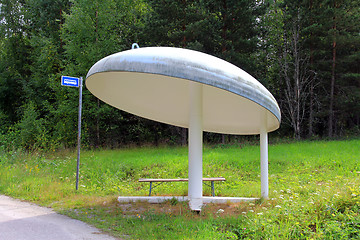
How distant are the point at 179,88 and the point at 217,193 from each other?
2808mm

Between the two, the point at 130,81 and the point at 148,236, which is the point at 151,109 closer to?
the point at 130,81

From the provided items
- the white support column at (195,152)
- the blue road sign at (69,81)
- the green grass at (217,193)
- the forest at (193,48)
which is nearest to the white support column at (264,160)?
the green grass at (217,193)

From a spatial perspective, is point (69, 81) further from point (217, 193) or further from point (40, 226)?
point (217, 193)

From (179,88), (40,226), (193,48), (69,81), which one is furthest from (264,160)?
(193,48)

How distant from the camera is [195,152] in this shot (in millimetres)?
5645

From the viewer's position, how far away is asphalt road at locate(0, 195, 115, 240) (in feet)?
14.5

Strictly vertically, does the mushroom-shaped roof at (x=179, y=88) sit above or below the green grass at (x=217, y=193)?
above

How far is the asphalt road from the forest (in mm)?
11485

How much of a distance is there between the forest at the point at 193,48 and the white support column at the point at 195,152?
12107 mm

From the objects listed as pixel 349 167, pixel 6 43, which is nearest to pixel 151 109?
pixel 349 167

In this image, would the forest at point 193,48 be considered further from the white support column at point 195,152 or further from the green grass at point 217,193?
the white support column at point 195,152

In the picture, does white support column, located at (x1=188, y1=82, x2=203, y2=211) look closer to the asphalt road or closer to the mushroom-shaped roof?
the mushroom-shaped roof

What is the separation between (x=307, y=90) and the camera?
2225 centimetres

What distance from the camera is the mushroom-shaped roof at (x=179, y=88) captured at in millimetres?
4516
